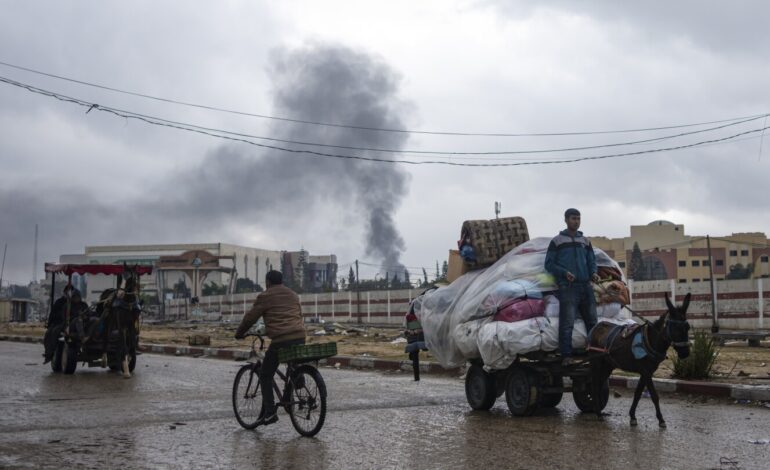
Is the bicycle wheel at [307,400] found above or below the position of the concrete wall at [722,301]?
below

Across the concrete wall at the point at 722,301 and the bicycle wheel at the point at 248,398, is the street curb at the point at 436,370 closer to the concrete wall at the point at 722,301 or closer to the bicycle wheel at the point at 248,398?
the bicycle wheel at the point at 248,398

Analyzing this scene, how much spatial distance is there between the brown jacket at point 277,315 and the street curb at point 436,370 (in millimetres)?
6232

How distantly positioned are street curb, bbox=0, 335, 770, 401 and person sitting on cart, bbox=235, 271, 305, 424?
20.4 ft

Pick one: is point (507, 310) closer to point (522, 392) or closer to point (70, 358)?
point (522, 392)

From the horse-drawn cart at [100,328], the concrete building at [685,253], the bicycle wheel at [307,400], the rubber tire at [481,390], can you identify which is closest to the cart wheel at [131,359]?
the horse-drawn cart at [100,328]

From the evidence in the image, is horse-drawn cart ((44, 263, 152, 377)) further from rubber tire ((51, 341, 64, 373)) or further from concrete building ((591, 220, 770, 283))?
concrete building ((591, 220, 770, 283))

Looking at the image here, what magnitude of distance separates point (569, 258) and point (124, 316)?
30.9 feet

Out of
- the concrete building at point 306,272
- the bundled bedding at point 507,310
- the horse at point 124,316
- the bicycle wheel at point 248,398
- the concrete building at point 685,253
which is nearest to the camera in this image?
the bicycle wheel at point 248,398

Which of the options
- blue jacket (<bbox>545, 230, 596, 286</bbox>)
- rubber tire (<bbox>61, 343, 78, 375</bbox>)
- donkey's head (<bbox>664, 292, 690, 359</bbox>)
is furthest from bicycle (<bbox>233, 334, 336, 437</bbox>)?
rubber tire (<bbox>61, 343, 78, 375</bbox>)

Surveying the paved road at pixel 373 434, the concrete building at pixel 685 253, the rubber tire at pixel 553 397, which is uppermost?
the concrete building at pixel 685 253

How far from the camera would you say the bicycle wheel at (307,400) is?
26.0 feet

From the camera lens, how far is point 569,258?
30.5 ft

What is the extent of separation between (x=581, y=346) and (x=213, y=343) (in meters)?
20.2

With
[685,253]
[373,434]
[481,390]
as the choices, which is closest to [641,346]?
[481,390]
